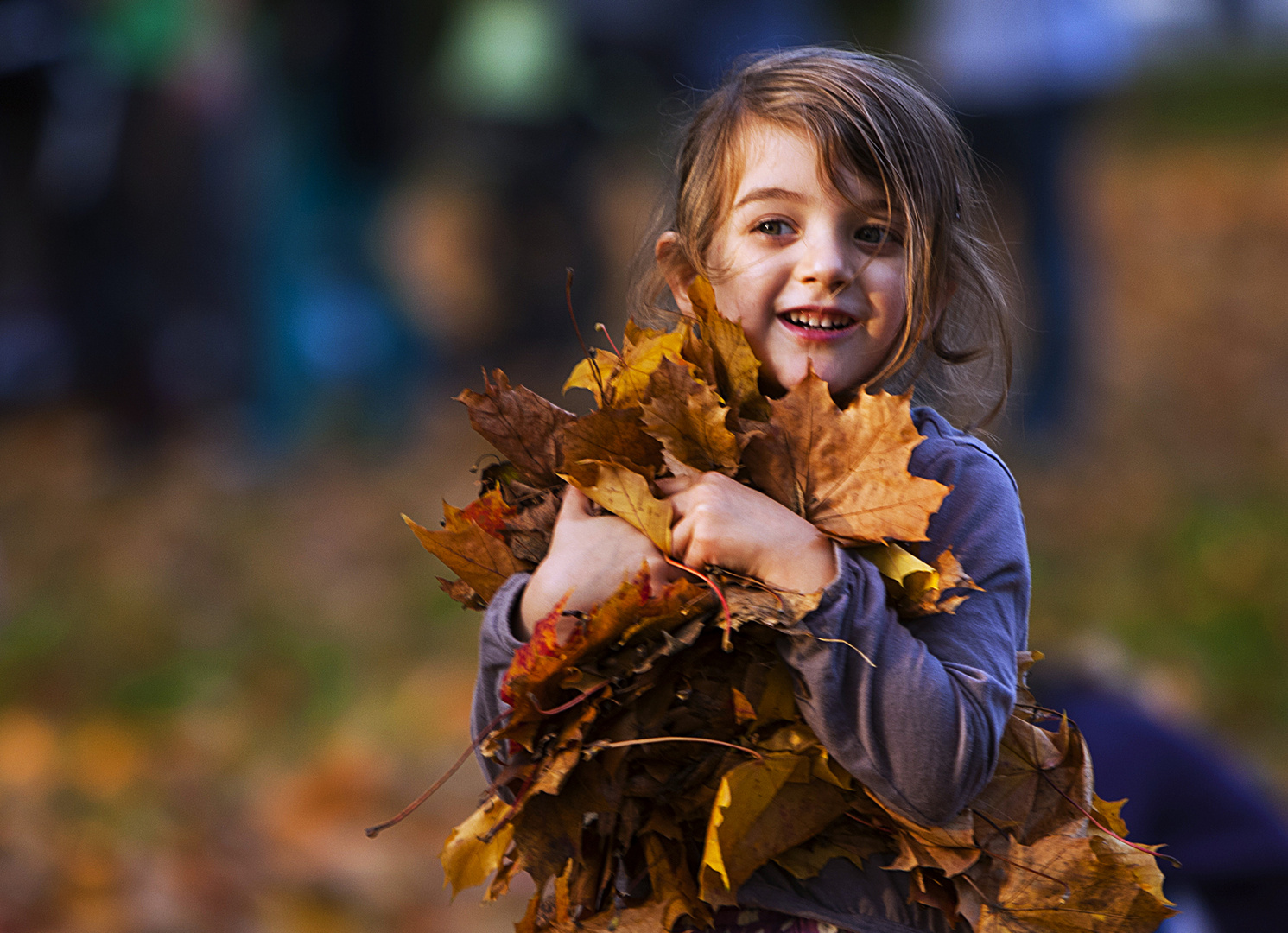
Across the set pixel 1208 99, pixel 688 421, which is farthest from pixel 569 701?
pixel 1208 99

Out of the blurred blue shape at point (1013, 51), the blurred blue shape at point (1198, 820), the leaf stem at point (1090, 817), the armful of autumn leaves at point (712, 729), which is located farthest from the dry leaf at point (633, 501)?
the blurred blue shape at point (1013, 51)

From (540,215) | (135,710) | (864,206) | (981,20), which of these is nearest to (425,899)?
(135,710)

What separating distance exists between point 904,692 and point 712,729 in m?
0.20

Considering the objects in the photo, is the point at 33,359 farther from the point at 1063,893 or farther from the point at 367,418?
the point at 1063,893

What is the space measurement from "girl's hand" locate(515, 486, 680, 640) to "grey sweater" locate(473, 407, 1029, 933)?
0.04 meters

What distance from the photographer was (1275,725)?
4191 mm

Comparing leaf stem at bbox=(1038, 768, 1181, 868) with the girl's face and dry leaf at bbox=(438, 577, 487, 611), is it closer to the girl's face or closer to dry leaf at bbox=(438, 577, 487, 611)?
the girl's face

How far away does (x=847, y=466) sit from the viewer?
4.33 ft

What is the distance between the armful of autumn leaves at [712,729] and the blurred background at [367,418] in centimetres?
49

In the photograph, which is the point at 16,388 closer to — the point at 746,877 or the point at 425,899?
the point at 425,899

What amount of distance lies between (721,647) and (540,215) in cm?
751

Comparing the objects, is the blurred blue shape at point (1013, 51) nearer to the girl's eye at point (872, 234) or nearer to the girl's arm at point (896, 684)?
the girl's eye at point (872, 234)

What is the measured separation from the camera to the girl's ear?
5.04 ft

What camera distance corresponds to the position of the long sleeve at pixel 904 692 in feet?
4.06
